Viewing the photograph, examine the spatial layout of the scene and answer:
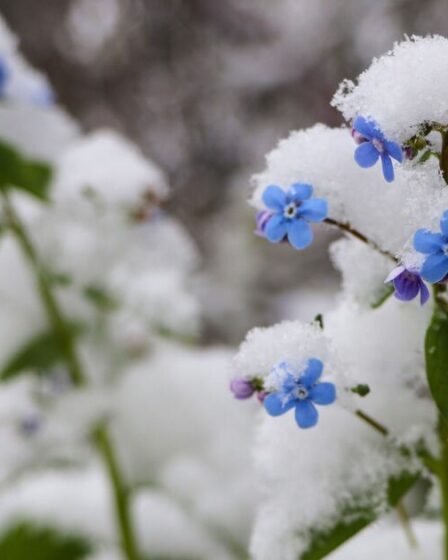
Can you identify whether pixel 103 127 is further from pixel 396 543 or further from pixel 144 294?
pixel 396 543

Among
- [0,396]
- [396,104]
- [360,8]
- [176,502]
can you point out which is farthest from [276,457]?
[360,8]

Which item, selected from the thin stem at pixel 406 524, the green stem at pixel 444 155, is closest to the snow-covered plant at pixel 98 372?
the thin stem at pixel 406 524

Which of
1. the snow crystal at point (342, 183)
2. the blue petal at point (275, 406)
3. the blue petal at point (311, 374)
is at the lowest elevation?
the blue petal at point (275, 406)

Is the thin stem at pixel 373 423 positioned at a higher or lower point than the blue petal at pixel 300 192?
lower

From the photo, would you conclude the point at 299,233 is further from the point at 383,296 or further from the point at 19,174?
the point at 19,174

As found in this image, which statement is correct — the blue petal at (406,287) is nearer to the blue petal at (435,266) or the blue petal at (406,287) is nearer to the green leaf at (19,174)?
the blue petal at (435,266)

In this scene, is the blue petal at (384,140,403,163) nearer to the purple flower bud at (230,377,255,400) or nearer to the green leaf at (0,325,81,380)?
the purple flower bud at (230,377,255,400)
